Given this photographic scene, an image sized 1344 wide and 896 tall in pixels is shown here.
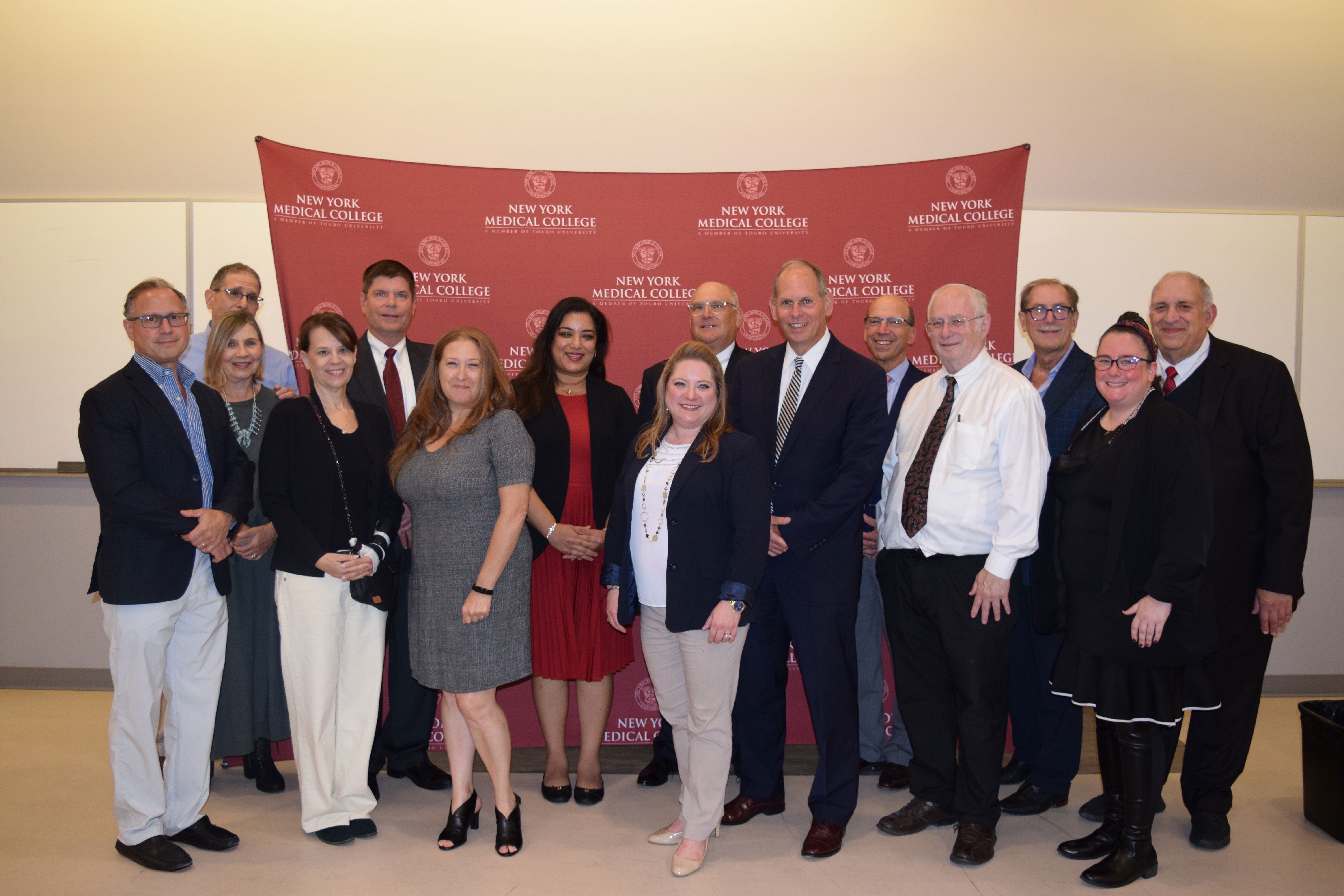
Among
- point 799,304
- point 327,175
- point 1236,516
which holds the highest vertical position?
point 327,175

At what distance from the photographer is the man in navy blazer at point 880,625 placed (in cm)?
343

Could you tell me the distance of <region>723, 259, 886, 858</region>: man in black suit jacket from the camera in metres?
2.75

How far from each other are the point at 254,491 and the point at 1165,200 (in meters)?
5.12

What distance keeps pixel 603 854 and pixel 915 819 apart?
1.14 meters

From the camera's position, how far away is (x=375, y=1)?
4.70 m

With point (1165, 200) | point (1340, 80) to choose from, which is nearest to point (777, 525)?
point (1165, 200)

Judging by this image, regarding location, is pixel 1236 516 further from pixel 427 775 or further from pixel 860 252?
pixel 427 775

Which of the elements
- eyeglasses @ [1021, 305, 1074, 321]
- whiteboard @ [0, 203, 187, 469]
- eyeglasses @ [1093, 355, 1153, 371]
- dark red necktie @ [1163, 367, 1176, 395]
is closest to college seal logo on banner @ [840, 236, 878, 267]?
eyeglasses @ [1021, 305, 1074, 321]

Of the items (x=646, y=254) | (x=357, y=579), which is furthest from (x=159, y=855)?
(x=646, y=254)

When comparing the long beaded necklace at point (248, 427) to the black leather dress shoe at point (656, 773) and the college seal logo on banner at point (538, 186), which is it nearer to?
the college seal logo on banner at point (538, 186)

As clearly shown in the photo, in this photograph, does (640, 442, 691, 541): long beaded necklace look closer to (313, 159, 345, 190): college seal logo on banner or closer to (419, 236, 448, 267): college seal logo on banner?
(419, 236, 448, 267): college seal logo on banner

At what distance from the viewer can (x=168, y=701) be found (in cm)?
286

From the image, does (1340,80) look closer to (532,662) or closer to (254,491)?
(532,662)

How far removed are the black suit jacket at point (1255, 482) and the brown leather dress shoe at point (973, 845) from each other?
3.74 ft
